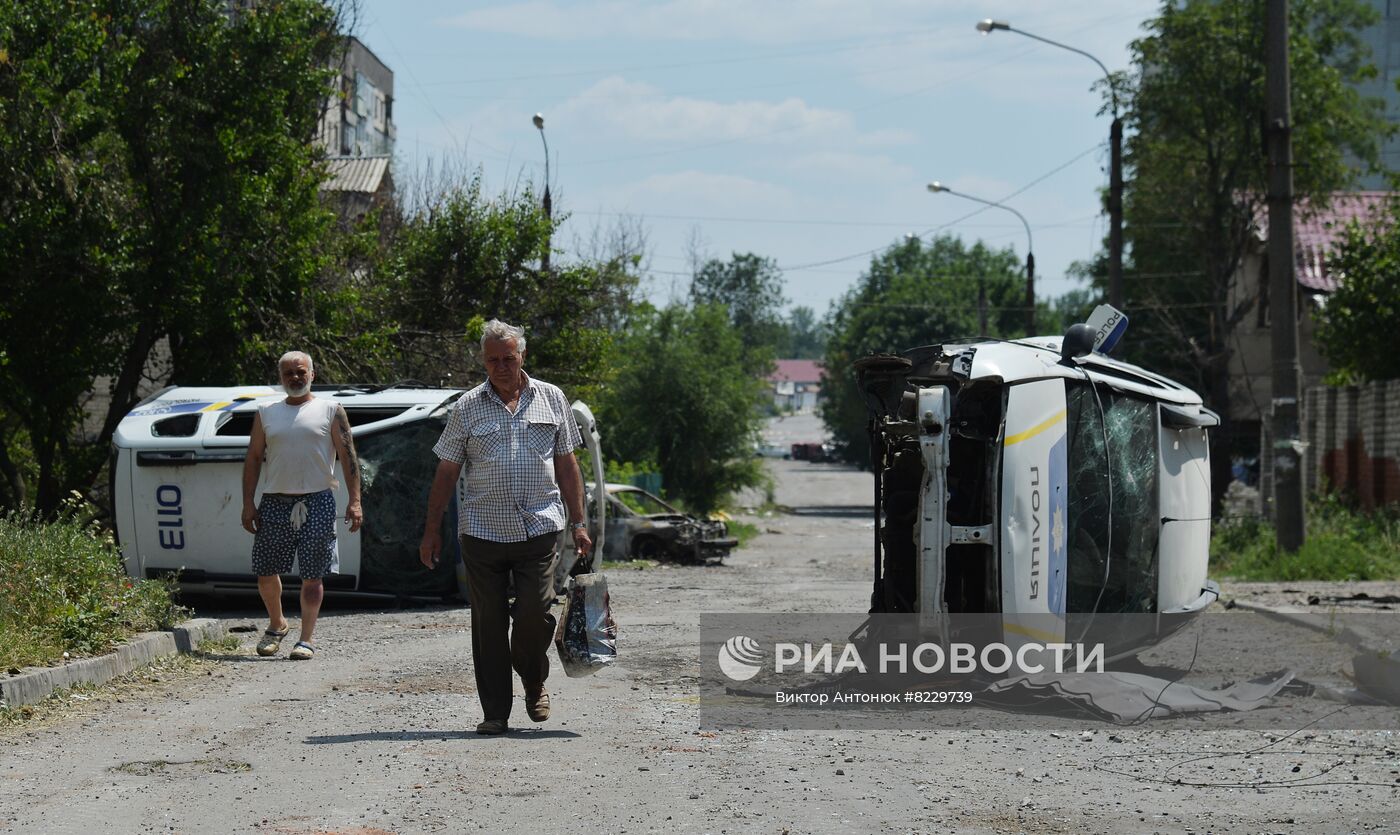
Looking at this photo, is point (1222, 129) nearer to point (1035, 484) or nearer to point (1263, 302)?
point (1263, 302)

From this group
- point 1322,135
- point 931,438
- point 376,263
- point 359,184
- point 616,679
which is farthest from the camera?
point 1322,135

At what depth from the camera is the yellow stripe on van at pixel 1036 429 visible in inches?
326

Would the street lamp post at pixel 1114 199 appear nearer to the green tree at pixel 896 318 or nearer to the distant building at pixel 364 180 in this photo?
the distant building at pixel 364 180

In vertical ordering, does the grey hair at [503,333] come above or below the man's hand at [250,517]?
above

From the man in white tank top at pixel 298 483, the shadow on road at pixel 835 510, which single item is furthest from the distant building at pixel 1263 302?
the man in white tank top at pixel 298 483

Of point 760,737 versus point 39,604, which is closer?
point 760,737

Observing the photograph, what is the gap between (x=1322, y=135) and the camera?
4159cm

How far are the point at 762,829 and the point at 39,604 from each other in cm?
561

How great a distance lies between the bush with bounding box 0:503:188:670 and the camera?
883cm

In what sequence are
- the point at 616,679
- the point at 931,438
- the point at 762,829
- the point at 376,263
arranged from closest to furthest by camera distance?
the point at 762,829
the point at 931,438
the point at 616,679
the point at 376,263

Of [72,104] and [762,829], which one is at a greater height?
[72,104]

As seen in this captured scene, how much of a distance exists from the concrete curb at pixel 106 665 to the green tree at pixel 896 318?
185 ft

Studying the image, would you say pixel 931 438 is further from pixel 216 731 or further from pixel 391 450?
pixel 391 450

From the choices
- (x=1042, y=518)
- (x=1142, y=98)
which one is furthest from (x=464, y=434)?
(x=1142, y=98)
